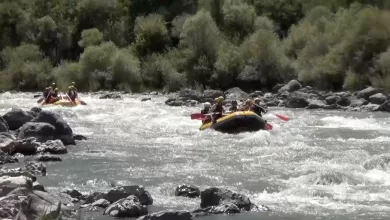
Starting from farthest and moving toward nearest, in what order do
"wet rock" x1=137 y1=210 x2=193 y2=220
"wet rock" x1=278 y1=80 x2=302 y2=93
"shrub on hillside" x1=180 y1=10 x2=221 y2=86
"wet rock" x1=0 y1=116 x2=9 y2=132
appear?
"shrub on hillside" x1=180 y1=10 x2=221 y2=86
"wet rock" x1=278 y1=80 x2=302 y2=93
"wet rock" x1=0 y1=116 x2=9 y2=132
"wet rock" x1=137 y1=210 x2=193 y2=220

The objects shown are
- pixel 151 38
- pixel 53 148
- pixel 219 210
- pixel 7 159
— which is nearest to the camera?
pixel 219 210

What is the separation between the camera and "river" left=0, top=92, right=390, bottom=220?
11602 millimetres

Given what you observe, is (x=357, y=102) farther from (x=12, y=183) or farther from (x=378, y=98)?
(x=12, y=183)

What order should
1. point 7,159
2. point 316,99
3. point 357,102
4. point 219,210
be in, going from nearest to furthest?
point 219,210, point 7,159, point 357,102, point 316,99

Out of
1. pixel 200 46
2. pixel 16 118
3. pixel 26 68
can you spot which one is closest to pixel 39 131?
pixel 16 118

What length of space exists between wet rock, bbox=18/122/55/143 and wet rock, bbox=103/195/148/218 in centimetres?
729

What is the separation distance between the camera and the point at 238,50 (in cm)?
4050

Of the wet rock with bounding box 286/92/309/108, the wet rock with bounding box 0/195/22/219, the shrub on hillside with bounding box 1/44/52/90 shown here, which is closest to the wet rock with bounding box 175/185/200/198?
the wet rock with bounding box 0/195/22/219

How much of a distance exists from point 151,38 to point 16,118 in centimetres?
2780

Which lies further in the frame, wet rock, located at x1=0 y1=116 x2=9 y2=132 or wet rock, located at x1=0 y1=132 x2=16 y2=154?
wet rock, located at x1=0 y1=116 x2=9 y2=132

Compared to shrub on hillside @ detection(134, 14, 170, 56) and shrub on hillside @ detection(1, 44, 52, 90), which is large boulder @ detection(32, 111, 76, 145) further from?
shrub on hillside @ detection(134, 14, 170, 56)

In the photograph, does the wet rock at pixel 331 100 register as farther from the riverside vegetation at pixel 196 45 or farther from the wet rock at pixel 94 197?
the wet rock at pixel 94 197

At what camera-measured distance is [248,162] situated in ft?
51.3

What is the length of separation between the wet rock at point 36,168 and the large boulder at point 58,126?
12.5ft
